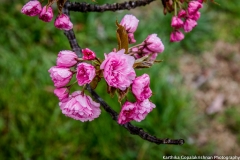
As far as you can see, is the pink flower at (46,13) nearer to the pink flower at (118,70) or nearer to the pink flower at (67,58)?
the pink flower at (67,58)

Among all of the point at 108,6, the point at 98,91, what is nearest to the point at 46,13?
the point at 108,6

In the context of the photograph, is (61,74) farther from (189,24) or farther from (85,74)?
(189,24)

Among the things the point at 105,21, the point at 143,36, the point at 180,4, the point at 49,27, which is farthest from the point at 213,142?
the point at 180,4

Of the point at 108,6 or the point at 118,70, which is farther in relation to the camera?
the point at 108,6

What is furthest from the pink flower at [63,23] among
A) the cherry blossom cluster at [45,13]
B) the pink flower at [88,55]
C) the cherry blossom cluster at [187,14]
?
the cherry blossom cluster at [187,14]

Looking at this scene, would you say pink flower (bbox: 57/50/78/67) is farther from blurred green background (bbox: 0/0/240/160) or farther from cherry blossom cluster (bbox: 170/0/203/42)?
blurred green background (bbox: 0/0/240/160)

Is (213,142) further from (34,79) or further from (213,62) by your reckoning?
(34,79)
